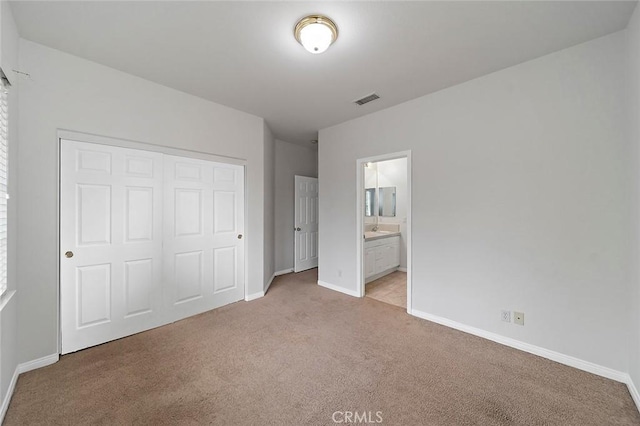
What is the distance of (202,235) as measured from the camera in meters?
3.16

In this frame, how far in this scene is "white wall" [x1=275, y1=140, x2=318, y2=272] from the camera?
4953 mm

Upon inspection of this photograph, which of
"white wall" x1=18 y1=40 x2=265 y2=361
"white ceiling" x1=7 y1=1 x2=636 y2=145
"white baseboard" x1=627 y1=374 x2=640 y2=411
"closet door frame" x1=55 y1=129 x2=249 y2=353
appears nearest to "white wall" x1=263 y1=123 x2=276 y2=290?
"closet door frame" x1=55 y1=129 x2=249 y2=353

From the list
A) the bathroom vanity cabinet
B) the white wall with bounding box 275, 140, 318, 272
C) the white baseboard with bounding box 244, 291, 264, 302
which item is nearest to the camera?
the white baseboard with bounding box 244, 291, 264, 302

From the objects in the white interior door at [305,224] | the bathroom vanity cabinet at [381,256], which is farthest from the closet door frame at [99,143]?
the bathroom vanity cabinet at [381,256]

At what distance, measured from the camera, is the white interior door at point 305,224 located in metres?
5.18

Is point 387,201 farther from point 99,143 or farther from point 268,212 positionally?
point 99,143

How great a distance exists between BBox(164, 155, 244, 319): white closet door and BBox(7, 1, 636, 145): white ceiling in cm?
101

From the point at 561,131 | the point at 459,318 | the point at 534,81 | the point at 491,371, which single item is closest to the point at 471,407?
the point at 491,371

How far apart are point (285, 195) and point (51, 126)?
3363 millimetres

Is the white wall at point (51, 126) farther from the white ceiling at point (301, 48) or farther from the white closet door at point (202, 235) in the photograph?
the white closet door at point (202, 235)

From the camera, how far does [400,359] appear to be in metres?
2.19

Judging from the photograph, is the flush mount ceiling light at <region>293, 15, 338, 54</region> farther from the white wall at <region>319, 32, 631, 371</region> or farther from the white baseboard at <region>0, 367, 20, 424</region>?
the white baseboard at <region>0, 367, 20, 424</region>

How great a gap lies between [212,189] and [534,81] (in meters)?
3.59

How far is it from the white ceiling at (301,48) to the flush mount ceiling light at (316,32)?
47mm
